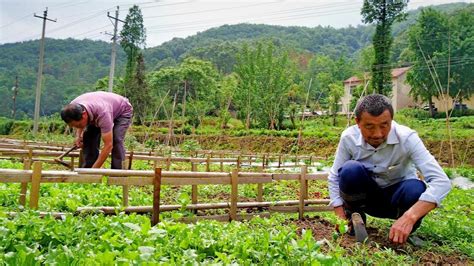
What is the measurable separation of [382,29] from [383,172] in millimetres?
28601

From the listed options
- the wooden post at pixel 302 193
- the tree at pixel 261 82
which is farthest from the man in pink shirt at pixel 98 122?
the tree at pixel 261 82

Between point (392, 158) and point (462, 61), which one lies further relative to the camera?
point (462, 61)

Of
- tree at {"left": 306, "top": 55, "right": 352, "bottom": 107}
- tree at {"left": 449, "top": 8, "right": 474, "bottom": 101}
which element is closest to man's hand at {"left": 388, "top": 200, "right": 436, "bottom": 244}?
tree at {"left": 449, "top": 8, "right": 474, "bottom": 101}

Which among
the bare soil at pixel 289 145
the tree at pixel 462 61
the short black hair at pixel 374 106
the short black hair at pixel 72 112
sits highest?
the tree at pixel 462 61

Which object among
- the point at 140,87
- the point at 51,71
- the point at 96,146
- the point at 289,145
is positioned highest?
the point at 51,71

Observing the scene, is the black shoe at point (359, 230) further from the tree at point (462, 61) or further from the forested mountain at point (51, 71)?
the forested mountain at point (51, 71)

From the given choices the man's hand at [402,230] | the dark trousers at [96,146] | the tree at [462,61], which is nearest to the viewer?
the man's hand at [402,230]

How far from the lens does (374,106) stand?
273 centimetres

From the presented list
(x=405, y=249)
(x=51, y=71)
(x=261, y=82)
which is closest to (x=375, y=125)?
(x=405, y=249)

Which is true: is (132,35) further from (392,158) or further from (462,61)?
(392,158)

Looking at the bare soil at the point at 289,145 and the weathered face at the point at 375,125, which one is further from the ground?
the weathered face at the point at 375,125

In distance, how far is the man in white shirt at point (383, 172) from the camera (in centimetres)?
274

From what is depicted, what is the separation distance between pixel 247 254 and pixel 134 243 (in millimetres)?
514

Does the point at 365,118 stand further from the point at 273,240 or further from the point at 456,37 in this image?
the point at 456,37
